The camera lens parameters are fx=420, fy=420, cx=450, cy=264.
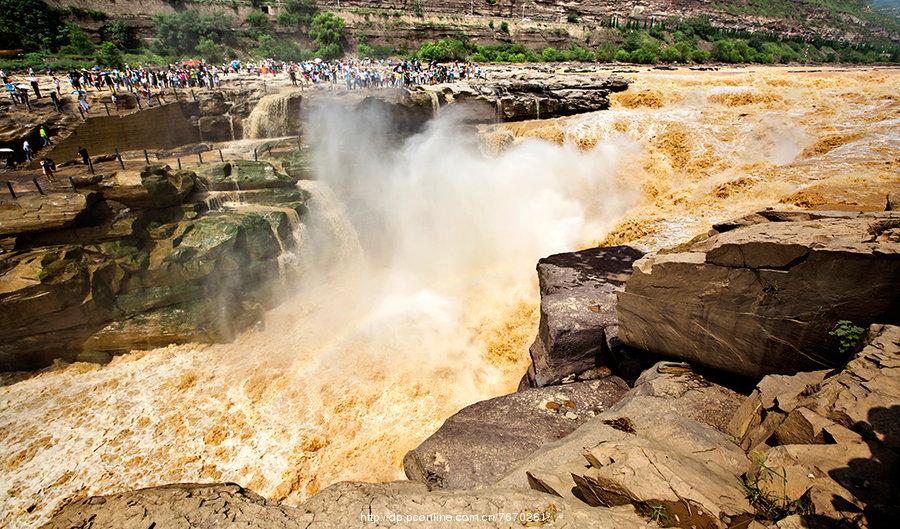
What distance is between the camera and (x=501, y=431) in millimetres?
6812

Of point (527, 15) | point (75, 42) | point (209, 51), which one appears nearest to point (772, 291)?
point (209, 51)

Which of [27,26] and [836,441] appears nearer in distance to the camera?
[836,441]

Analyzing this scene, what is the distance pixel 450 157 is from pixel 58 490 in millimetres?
14876

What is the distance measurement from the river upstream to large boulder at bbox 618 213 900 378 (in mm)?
4263

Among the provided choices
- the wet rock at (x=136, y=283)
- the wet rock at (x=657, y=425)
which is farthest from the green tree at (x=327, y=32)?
the wet rock at (x=657, y=425)

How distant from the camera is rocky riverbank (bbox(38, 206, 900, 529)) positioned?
11.8 ft

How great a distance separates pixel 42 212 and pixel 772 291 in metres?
15.6

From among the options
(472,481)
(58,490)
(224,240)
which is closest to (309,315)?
(224,240)

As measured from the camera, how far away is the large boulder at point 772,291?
487cm

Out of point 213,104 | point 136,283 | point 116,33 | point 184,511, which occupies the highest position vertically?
point 116,33

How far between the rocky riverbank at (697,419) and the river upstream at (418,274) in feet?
6.71

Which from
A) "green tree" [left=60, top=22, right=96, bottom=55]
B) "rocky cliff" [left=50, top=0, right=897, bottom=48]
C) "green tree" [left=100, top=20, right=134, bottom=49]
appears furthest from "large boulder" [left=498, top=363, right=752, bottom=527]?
"rocky cliff" [left=50, top=0, right=897, bottom=48]

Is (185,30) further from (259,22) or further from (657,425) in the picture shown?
(657,425)

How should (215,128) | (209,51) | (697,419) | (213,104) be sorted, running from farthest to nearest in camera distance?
(209,51), (215,128), (213,104), (697,419)
